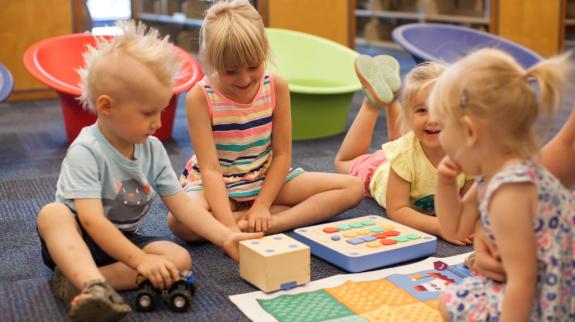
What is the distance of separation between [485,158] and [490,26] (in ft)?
12.0

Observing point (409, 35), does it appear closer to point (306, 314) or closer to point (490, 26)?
point (490, 26)

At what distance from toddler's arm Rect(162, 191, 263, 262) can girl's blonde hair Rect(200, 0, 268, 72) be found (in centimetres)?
28

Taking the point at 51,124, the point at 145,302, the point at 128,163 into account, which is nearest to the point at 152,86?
the point at 128,163

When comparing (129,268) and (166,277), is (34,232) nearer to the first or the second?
(129,268)

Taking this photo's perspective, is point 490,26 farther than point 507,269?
Yes

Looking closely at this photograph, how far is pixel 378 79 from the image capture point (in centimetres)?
185

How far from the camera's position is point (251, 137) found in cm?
158

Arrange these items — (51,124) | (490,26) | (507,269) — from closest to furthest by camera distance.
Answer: (507,269) → (51,124) → (490,26)

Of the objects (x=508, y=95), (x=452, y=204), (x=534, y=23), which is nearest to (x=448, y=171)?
(x=452, y=204)

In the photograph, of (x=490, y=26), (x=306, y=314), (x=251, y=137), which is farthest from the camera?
(x=490, y=26)

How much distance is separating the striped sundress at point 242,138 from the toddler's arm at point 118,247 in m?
0.42

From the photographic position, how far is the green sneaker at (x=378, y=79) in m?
1.84

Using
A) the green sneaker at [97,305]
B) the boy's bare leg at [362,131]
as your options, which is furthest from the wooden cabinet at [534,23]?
the green sneaker at [97,305]

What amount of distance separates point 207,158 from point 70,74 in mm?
1496
